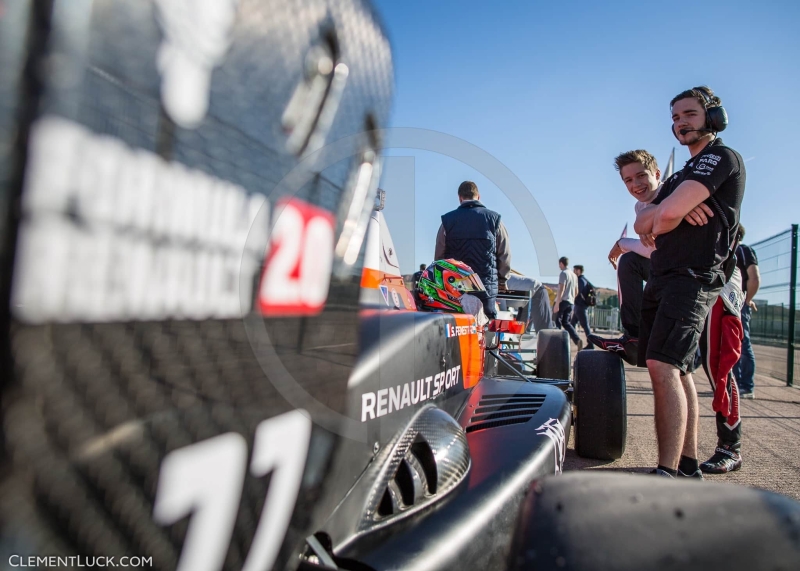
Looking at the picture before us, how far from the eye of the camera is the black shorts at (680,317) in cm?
228

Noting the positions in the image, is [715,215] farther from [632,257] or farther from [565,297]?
[565,297]

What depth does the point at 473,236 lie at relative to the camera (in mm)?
4172

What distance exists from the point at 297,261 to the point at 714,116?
8.43ft

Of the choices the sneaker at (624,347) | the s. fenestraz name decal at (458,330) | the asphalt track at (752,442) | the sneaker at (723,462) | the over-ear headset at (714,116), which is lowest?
the asphalt track at (752,442)

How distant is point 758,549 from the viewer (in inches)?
22.3

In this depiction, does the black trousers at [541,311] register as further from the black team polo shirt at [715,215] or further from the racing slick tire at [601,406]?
the black team polo shirt at [715,215]

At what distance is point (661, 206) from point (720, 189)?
27cm

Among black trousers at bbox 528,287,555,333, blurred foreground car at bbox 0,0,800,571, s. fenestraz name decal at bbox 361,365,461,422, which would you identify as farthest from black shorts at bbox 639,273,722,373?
black trousers at bbox 528,287,555,333

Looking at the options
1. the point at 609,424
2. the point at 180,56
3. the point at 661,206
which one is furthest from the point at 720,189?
the point at 180,56

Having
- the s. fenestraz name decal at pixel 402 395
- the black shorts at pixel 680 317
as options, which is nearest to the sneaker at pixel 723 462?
the black shorts at pixel 680 317

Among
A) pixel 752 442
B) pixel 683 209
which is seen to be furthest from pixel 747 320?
pixel 683 209

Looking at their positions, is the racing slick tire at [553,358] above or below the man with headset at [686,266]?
below

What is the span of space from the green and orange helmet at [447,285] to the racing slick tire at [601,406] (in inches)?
36.3

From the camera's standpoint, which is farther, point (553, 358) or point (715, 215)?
point (553, 358)
